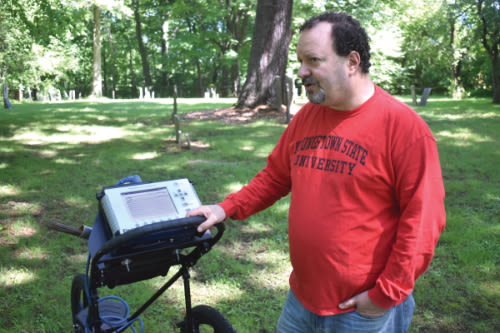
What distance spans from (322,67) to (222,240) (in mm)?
3790

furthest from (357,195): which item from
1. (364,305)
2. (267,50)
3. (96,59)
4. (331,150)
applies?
(96,59)

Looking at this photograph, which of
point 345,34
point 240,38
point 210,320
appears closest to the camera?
point 345,34

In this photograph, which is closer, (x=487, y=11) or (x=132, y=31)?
(x=487, y=11)

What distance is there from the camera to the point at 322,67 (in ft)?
5.84

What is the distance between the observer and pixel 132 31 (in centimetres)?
4734

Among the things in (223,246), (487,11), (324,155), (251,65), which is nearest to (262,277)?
(223,246)

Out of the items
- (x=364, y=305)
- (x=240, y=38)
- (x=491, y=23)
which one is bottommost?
(x=364, y=305)

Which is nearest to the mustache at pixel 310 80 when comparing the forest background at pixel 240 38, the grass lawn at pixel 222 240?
the grass lawn at pixel 222 240

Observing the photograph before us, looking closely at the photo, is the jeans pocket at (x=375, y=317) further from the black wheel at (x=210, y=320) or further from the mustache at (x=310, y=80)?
the mustache at (x=310, y=80)

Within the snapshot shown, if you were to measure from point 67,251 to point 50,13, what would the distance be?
6.61m

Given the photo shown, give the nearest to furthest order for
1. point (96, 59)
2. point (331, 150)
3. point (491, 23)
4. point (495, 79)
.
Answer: point (331, 150), point (491, 23), point (495, 79), point (96, 59)

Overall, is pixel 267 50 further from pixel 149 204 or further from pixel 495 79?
pixel 149 204

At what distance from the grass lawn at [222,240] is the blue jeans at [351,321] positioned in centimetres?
167

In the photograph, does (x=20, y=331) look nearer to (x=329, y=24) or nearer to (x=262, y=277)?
(x=262, y=277)
